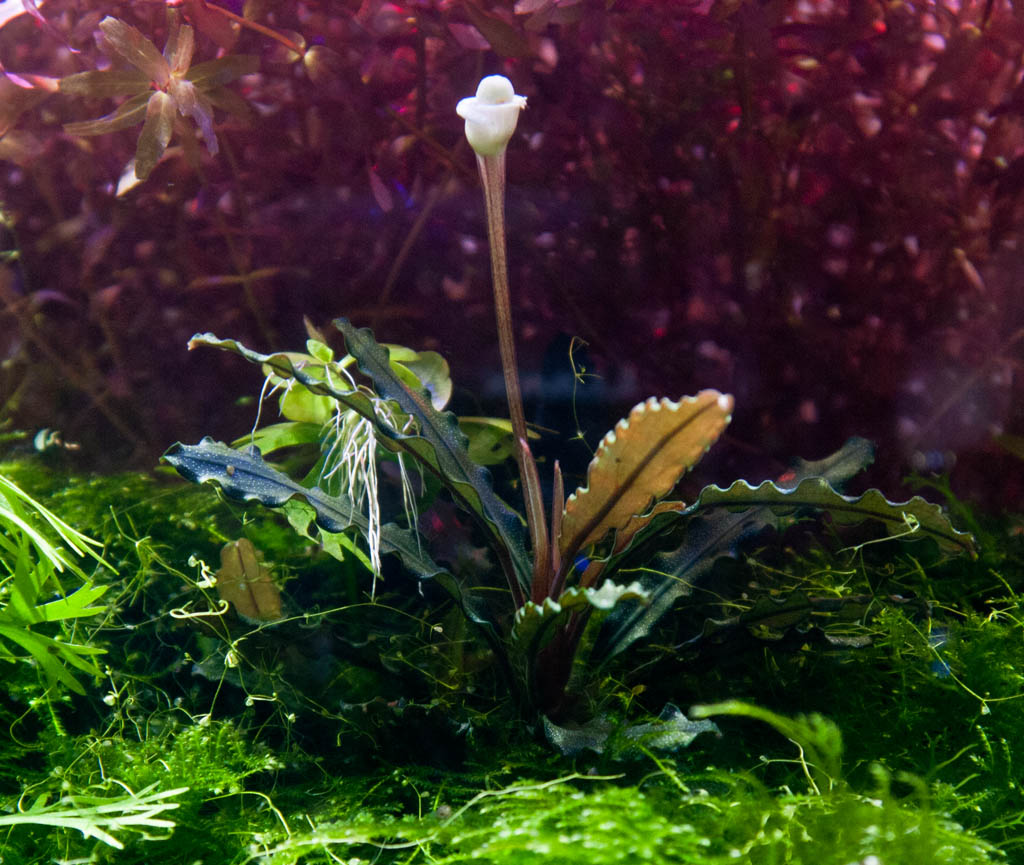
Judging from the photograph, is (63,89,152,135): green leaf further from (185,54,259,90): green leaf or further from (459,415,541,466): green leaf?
(459,415,541,466): green leaf

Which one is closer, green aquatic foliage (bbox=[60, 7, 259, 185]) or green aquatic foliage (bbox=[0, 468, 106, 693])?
green aquatic foliage (bbox=[0, 468, 106, 693])

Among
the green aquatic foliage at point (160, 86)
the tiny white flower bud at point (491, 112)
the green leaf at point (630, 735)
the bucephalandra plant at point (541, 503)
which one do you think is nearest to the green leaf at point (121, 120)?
the green aquatic foliage at point (160, 86)

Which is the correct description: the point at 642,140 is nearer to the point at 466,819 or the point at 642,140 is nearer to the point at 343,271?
the point at 343,271

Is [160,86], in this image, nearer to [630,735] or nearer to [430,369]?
[430,369]

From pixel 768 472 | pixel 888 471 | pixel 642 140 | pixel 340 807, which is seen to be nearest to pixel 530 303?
pixel 642 140

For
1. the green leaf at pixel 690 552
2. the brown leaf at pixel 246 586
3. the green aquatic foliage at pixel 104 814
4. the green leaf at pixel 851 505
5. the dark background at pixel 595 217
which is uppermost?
the dark background at pixel 595 217

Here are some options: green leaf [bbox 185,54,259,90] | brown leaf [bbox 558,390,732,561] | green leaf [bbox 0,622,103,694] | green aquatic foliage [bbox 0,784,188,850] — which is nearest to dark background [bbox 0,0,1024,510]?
green leaf [bbox 185,54,259,90]

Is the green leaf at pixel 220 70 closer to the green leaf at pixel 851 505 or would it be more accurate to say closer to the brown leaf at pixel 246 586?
the brown leaf at pixel 246 586
